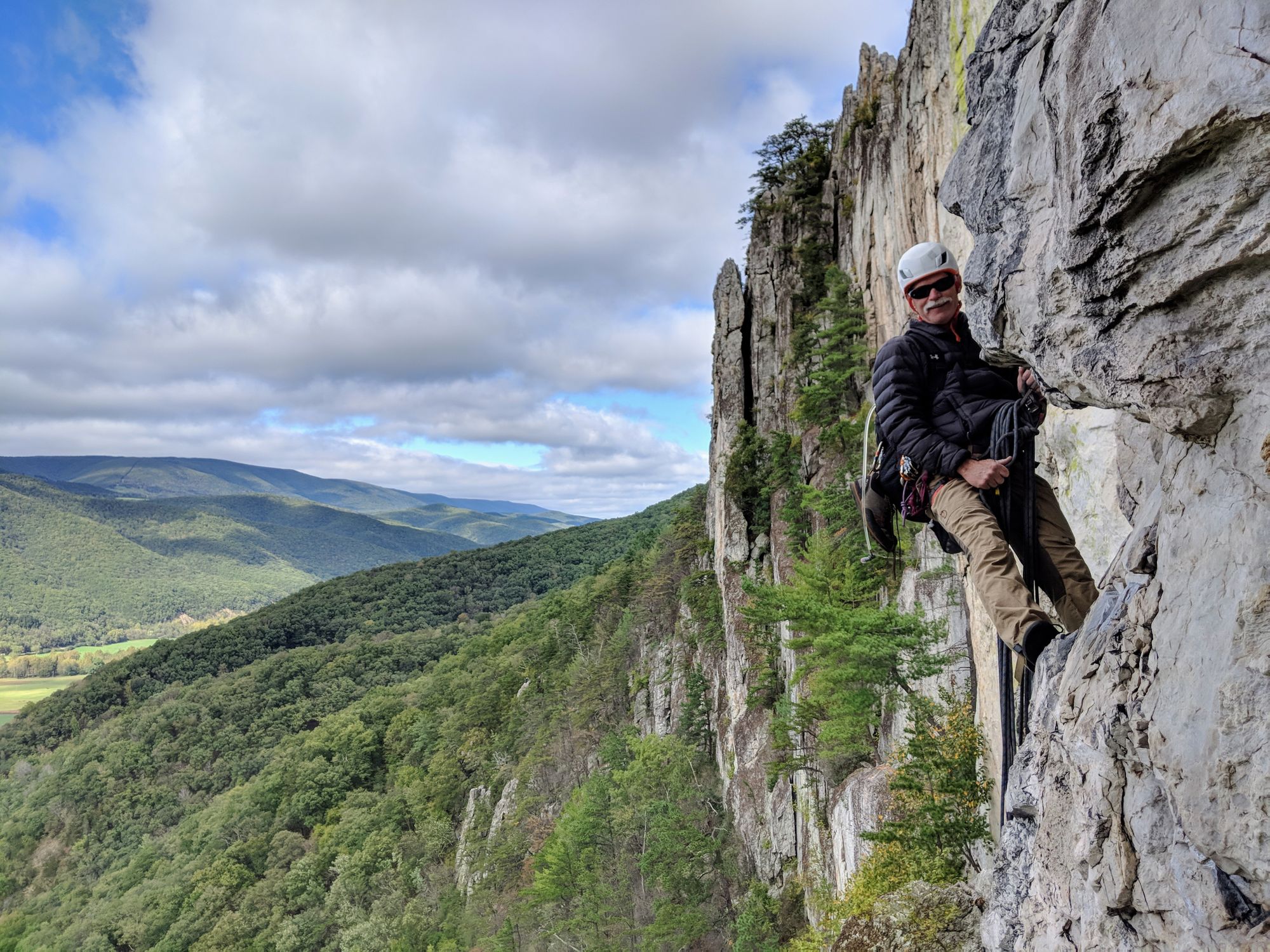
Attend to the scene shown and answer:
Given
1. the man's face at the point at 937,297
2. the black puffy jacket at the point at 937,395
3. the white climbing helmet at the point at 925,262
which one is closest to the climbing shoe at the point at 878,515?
the black puffy jacket at the point at 937,395

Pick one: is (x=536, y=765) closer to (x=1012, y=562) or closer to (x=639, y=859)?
(x=639, y=859)

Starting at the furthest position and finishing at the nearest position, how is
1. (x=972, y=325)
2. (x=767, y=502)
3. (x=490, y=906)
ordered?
(x=490, y=906), (x=767, y=502), (x=972, y=325)

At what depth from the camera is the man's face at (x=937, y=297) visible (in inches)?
161

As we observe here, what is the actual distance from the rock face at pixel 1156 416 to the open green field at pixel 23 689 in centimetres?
16627

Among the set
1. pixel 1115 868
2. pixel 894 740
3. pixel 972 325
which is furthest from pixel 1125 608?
Answer: pixel 894 740

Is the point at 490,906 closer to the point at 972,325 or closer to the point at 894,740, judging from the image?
the point at 894,740

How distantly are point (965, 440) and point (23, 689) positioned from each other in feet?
677

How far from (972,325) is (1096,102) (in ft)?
4.17

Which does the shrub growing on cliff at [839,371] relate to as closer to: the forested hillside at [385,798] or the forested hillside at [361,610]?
the forested hillside at [385,798]

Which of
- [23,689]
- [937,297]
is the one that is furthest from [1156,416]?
[23,689]

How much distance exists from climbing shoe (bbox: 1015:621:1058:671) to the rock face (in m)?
0.21

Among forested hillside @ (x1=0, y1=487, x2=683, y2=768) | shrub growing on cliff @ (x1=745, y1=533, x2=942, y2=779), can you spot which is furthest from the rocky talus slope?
forested hillside @ (x1=0, y1=487, x2=683, y2=768)

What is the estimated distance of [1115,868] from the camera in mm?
2697

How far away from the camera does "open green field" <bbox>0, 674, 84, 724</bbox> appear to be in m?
129
